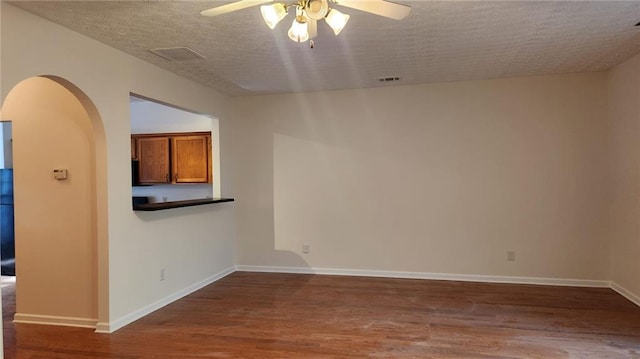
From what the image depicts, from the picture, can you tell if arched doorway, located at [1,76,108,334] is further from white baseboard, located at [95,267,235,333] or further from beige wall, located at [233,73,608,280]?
beige wall, located at [233,73,608,280]

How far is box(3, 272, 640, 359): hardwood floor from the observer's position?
9.78ft

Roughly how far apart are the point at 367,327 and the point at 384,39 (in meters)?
2.40

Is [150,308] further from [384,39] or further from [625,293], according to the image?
[625,293]

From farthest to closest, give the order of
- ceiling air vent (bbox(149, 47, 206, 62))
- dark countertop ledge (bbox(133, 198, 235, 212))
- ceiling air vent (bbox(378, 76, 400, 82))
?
ceiling air vent (bbox(378, 76, 400, 82))
dark countertop ledge (bbox(133, 198, 235, 212))
ceiling air vent (bbox(149, 47, 206, 62))

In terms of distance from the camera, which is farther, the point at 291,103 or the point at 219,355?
the point at 291,103

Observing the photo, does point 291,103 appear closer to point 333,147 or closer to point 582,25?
point 333,147

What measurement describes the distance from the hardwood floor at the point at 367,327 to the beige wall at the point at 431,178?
1.84 ft

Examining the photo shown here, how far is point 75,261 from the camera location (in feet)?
11.6

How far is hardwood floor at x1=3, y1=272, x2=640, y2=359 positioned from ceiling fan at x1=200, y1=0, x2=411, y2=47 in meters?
2.23

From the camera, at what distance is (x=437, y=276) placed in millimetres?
4984

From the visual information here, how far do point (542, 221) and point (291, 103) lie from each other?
337 centimetres

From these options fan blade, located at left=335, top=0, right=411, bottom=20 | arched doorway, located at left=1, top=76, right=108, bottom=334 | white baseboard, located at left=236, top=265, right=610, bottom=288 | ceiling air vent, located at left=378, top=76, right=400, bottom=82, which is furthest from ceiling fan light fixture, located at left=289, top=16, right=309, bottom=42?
white baseboard, located at left=236, top=265, right=610, bottom=288

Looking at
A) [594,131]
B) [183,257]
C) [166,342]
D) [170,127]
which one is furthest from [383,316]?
[170,127]

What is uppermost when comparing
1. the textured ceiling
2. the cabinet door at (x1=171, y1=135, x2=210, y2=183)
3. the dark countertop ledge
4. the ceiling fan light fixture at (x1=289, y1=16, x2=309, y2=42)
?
the textured ceiling
